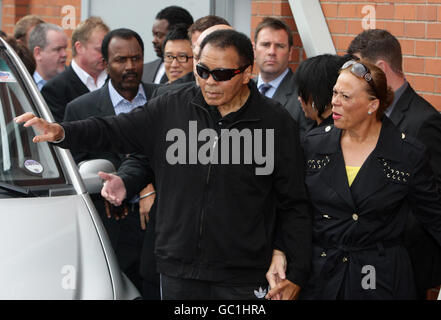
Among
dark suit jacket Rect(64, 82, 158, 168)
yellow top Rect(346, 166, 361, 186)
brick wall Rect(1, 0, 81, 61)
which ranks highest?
brick wall Rect(1, 0, 81, 61)

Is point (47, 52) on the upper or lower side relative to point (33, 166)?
upper

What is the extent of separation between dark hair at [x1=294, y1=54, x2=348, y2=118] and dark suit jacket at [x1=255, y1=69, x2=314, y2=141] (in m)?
0.25

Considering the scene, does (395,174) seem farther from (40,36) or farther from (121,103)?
(40,36)

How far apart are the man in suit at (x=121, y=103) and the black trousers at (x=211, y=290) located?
116cm

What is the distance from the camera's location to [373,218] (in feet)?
12.7

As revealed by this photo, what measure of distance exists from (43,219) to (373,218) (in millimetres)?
1554

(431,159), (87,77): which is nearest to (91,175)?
(431,159)

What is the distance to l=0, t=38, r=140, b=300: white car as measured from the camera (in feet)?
10.6

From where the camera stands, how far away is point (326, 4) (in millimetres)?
7062

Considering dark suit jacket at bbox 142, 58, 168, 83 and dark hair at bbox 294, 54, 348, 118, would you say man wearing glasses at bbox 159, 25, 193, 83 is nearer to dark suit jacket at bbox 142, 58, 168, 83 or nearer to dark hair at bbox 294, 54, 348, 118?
dark suit jacket at bbox 142, 58, 168, 83

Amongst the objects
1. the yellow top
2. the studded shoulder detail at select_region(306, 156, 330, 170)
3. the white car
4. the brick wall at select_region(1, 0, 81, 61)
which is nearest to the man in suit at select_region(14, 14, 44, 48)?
the brick wall at select_region(1, 0, 81, 61)

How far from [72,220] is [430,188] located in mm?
1711
